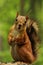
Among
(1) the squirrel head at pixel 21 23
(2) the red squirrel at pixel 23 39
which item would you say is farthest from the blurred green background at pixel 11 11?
(1) the squirrel head at pixel 21 23

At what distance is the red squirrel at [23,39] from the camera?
475 cm

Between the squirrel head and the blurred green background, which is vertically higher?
Answer: the blurred green background

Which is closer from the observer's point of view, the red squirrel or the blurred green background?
the red squirrel

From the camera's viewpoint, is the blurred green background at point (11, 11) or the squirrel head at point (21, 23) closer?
the squirrel head at point (21, 23)

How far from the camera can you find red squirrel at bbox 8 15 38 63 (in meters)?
4.75

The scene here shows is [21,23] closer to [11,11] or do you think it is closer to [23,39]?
[23,39]

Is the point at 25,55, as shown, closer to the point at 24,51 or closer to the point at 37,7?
the point at 24,51

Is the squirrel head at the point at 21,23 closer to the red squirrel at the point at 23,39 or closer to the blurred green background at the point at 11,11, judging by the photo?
the red squirrel at the point at 23,39

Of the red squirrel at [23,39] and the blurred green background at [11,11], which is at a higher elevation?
the blurred green background at [11,11]

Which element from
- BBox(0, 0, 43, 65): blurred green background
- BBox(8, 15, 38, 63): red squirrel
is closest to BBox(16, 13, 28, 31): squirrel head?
BBox(8, 15, 38, 63): red squirrel

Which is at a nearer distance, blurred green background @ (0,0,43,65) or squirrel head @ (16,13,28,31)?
squirrel head @ (16,13,28,31)

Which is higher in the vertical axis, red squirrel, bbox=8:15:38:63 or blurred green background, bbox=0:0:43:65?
blurred green background, bbox=0:0:43:65

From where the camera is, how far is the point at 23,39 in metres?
4.80

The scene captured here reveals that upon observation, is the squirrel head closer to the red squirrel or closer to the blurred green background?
the red squirrel
